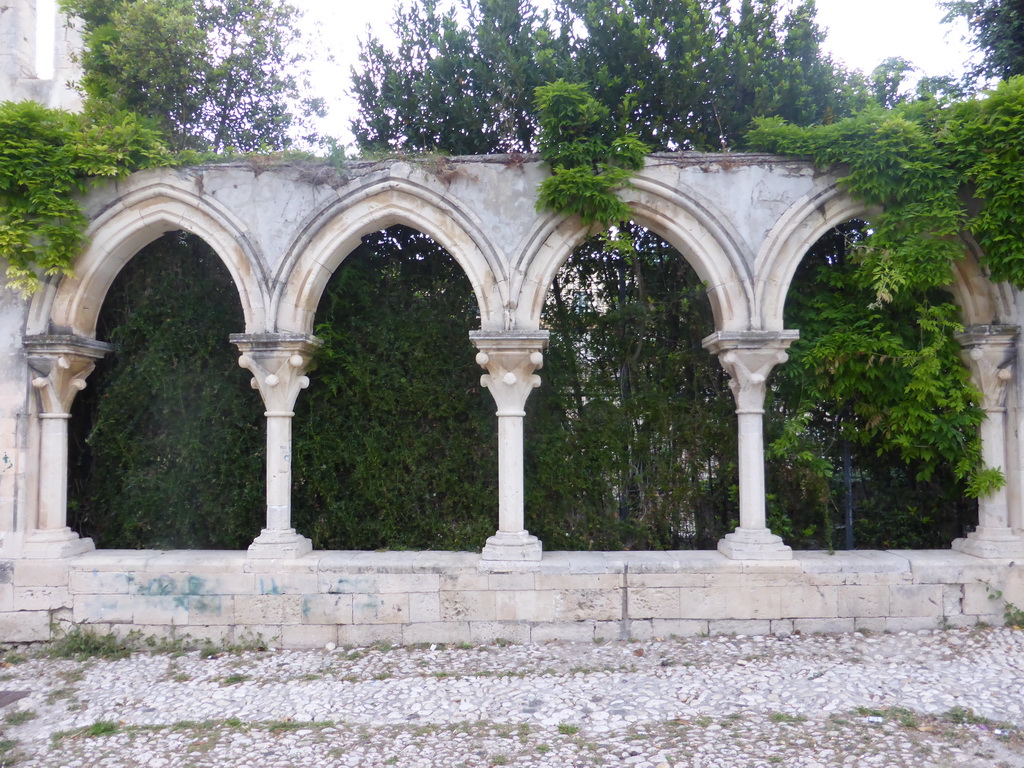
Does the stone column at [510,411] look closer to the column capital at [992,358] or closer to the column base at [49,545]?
the column base at [49,545]

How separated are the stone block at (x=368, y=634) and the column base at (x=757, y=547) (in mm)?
2614

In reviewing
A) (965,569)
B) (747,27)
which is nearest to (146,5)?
(747,27)

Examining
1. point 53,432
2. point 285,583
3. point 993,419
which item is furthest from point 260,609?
point 993,419

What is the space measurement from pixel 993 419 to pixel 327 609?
17.5ft

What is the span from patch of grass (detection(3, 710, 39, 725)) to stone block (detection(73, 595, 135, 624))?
3.55ft

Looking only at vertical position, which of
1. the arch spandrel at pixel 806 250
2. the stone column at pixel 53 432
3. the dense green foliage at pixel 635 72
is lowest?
the stone column at pixel 53 432

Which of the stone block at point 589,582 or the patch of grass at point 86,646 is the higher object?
the stone block at point 589,582

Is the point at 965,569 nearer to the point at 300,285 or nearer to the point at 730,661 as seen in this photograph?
the point at 730,661

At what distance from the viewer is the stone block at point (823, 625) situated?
4.98m

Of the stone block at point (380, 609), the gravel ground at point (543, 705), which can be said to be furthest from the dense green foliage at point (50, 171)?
the stone block at point (380, 609)

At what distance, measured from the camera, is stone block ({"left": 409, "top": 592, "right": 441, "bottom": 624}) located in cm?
501

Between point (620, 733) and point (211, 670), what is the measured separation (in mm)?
2838

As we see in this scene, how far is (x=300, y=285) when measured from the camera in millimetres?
5223

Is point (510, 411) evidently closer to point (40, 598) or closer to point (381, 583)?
point (381, 583)
